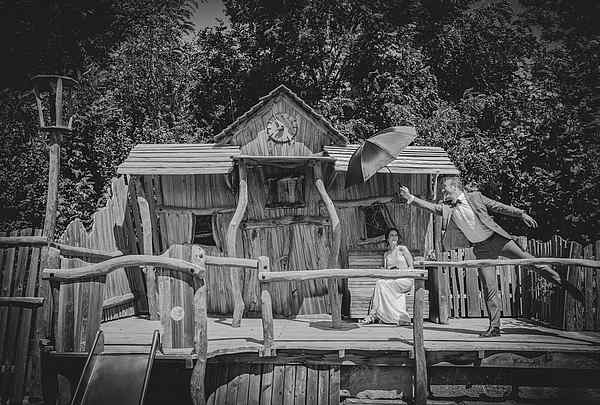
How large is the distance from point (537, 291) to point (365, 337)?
3.74m

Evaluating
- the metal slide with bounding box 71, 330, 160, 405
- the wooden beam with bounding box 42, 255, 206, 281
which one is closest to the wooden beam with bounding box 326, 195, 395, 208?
the wooden beam with bounding box 42, 255, 206, 281

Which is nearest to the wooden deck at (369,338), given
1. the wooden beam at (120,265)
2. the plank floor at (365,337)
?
the plank floor at (365,337)

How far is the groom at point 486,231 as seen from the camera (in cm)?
745

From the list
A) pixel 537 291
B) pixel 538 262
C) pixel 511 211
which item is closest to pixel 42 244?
pixel 511 211

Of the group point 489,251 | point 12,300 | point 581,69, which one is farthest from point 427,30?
point 12,300

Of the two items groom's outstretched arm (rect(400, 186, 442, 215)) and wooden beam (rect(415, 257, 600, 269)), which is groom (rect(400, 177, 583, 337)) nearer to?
groom's outstretched arm (rect(400, 186, 442, 215))

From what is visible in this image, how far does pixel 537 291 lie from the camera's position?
9.02 m

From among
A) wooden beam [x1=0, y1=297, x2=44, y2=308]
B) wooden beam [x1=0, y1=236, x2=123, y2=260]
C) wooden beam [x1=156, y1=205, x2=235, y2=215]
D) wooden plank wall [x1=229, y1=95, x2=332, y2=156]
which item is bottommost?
wooden beam [x1=0, y1=297, x2=44, y2=308]

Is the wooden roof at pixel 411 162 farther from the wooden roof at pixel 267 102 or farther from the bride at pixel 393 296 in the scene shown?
the bride at pixel 393 296

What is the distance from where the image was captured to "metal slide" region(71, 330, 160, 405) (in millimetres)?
5527

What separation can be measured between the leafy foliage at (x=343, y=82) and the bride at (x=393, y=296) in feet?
22.6

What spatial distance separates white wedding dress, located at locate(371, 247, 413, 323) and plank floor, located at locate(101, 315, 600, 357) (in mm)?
361

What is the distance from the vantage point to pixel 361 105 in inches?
696

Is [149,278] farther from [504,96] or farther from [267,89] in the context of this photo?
[504,96]
